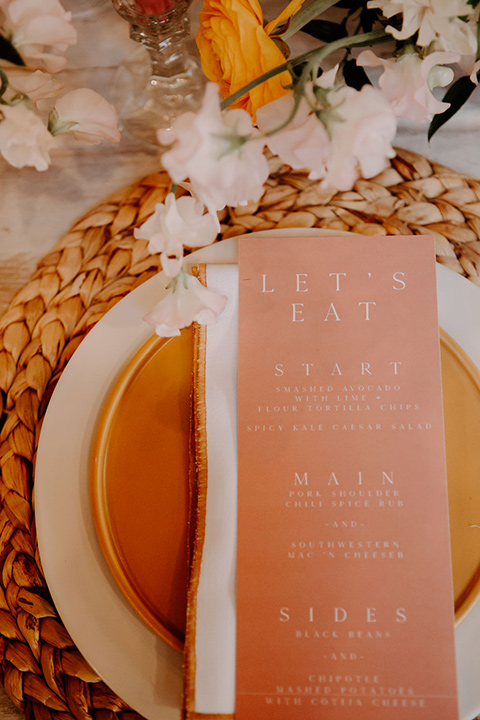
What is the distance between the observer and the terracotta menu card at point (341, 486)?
41 centimetres

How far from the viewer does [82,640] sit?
429 mm

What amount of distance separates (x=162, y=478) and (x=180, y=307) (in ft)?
0.46

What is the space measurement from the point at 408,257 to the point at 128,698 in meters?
0.40

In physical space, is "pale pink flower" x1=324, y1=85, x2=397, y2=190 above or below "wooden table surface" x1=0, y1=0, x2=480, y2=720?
below

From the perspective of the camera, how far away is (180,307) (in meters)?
0.41

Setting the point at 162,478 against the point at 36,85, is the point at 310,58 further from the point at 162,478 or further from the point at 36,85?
the point at 162,478

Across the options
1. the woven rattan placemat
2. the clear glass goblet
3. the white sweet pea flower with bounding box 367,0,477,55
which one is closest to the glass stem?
the clear glass goblet

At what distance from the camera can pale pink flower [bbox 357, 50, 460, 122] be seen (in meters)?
0.37

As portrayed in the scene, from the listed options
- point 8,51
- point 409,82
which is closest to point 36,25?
point 8,51

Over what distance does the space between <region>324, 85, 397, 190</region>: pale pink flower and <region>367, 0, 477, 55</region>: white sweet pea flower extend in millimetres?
72

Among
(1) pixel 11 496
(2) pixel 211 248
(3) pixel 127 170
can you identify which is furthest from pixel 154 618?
(3) pixel 127 170

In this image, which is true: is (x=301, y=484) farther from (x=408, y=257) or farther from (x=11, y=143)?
(x=11, y=143)

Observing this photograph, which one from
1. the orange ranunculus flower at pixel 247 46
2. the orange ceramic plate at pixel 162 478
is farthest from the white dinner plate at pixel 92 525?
the orange ranunculus flower at pixel 247 46

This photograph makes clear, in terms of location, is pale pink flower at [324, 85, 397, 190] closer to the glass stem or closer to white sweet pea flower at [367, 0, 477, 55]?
white sweet pea flower at [367, 0, 477, 55]
